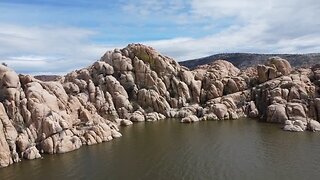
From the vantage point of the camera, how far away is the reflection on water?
53.8 metres

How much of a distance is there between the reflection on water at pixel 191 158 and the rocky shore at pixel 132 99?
5.13m

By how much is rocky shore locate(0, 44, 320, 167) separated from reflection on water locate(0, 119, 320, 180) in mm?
5130

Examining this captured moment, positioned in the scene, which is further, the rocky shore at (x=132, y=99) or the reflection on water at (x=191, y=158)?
the rocky shore at (x=132, y=99)

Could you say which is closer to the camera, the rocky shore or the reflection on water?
the reflection on water

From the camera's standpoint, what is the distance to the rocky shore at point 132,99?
70625 mm

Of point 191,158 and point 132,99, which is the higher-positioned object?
point 132,99

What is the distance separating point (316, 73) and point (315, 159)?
53.4 m

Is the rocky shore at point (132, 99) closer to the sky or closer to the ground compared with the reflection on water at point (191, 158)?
closer to the sky

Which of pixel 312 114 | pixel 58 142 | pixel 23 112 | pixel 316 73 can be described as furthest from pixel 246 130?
pixel 23 112

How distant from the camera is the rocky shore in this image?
70625 mm

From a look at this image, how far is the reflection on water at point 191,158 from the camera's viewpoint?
53.8 meters

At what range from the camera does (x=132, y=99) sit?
A: 115 metres

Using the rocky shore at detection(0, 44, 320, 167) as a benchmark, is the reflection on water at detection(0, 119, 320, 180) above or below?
below

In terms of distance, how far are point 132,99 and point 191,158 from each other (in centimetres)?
5619
